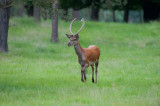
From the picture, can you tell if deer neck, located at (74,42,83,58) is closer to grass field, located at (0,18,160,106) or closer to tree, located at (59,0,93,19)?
grass field, located at (0,18,160,106)

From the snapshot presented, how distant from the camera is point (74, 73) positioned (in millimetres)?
13820

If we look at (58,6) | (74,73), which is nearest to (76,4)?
(58,6)

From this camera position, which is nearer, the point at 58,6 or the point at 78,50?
the point at 78,50

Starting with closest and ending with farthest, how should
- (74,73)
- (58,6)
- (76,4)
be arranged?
(74,73) → (58,6) → (76,4)

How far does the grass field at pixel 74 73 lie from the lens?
30.7ft

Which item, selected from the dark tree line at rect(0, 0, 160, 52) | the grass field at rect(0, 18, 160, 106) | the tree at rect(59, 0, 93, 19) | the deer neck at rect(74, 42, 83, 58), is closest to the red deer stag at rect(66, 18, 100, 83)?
the deer neck at rect(74, 42, 83, 58)

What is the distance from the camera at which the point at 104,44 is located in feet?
82.2

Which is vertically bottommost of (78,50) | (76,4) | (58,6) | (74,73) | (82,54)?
(74,73)

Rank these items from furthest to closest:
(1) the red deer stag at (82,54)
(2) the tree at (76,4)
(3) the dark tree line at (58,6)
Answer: (2) the tree at (76,4) → (3) the dark tree line at (58,6) → (1) the red deer stag at (82,54)

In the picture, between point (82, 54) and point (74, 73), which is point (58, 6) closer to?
point (74, 73)

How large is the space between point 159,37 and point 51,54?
11.8 metres

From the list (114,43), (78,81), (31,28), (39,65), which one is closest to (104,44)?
(114,43)

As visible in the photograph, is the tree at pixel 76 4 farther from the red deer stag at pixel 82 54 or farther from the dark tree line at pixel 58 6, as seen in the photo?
the red deer stag at pixel 82 54

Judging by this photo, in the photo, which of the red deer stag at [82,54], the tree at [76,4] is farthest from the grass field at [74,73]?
the tree at [76,4]
